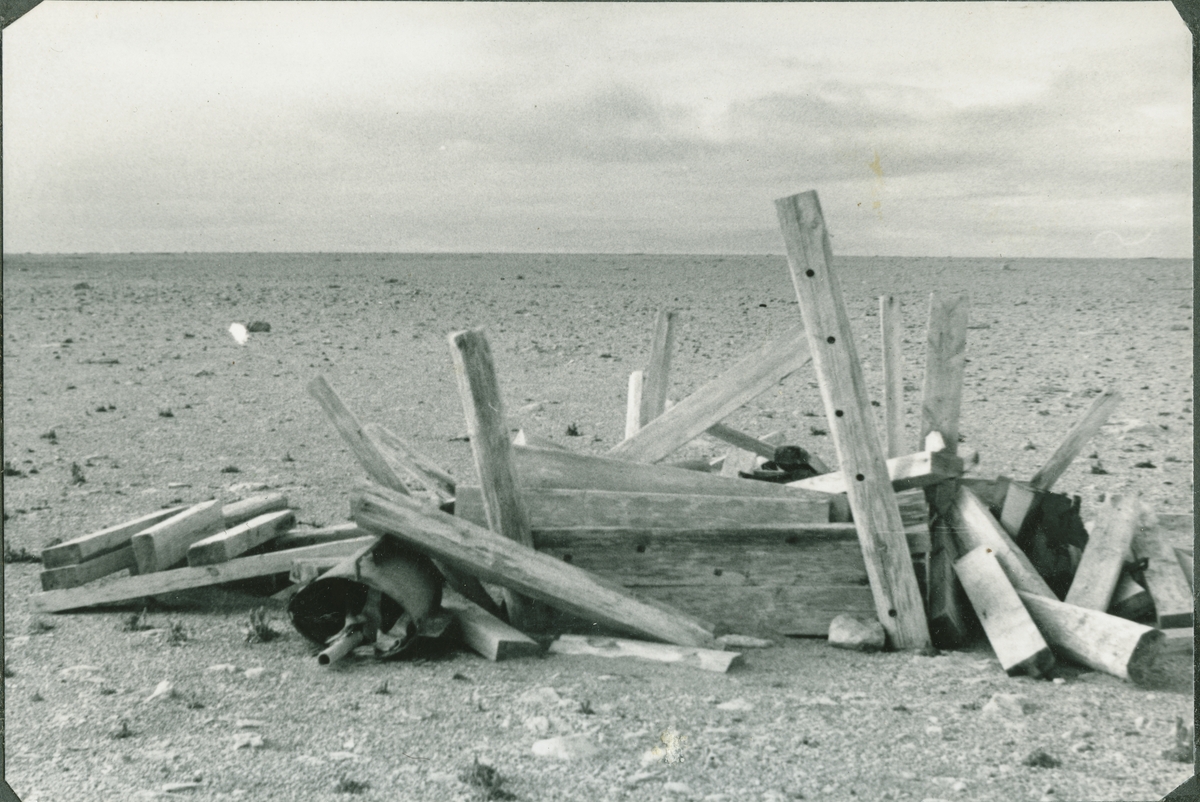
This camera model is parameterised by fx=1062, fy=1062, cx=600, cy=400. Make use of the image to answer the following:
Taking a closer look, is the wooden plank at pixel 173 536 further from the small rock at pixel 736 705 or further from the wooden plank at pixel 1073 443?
the wooden plank at pixel 1073 443

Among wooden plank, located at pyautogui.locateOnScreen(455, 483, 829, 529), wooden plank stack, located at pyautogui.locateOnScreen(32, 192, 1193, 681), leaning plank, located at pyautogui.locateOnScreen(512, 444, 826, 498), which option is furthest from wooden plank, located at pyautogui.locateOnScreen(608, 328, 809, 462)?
wooden plank, located at pyautogui.locateOnScreen(455, 483, 829, 529)

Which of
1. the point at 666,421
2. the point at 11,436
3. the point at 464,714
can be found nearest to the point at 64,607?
the point at 464,714

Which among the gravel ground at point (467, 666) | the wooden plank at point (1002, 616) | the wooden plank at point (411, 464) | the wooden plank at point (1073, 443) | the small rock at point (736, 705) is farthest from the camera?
the wooden plank at point (411, 464)

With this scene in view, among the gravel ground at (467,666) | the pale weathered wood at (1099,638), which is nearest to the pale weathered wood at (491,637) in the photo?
the gravel ground at (467,666)

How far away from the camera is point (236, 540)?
21.9 feet

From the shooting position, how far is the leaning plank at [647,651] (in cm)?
556

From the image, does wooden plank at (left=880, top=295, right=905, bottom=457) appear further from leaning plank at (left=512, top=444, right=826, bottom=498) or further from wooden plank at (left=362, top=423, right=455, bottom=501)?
wooden plank at (left=362, top=423, right=455, bottom=501)

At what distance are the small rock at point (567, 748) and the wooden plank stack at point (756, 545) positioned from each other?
1.02 metres

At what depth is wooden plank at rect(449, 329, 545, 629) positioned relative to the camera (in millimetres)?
5980

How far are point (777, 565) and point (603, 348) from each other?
16444 mm

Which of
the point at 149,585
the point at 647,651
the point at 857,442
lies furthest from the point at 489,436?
the point at 149,585

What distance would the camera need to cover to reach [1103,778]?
4.40 metres

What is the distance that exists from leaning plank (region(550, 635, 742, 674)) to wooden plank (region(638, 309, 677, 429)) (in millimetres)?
3131

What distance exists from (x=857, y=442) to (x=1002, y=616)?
1196 mm
